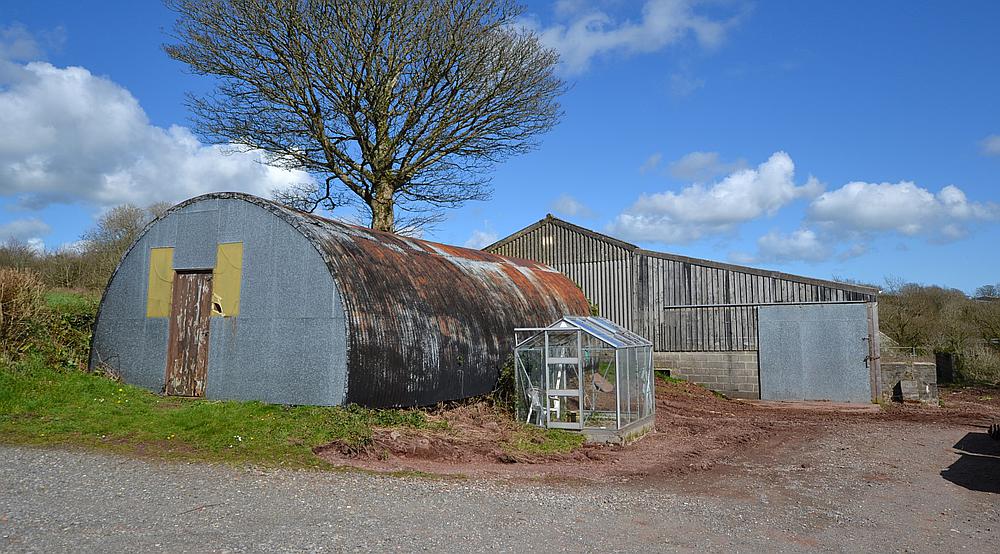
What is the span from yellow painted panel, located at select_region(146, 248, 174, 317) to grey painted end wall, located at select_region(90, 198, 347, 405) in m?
0.14

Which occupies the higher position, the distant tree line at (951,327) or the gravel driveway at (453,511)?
the distant tree line at (951,327)

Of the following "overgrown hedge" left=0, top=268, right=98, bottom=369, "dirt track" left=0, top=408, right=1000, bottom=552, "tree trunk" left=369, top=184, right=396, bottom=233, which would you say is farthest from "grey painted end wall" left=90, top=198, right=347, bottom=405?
"tree trunk" left=369, top=184, right=396, bottom=233

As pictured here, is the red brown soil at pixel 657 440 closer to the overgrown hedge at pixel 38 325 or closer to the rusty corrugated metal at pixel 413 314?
the rusty corrugated metal at pixel 413 314

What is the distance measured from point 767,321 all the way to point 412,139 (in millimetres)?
13063

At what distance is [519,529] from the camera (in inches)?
282

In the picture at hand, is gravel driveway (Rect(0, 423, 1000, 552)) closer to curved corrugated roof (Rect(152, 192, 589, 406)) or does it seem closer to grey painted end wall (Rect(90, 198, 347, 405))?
grey painted end wall (Rect(90, 198, 347, 405))

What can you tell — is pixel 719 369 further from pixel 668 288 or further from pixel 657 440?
pixel 657 440

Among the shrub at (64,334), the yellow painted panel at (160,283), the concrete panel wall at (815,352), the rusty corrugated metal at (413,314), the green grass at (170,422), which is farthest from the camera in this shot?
the concrete panel wall at (815,352)

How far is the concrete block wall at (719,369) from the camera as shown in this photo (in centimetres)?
2316

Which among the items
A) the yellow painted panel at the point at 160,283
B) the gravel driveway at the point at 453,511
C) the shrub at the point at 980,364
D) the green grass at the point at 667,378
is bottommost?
the gravel driveway at the point at 453,511

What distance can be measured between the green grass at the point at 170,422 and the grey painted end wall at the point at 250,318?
1.74 feet

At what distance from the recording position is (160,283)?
14.4 metres

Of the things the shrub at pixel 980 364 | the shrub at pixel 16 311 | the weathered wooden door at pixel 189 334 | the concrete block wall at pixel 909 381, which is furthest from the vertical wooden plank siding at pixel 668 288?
the shrub at pixel 16 311

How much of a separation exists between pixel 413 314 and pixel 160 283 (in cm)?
520
